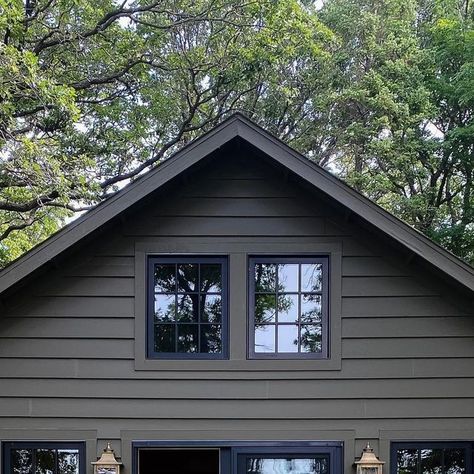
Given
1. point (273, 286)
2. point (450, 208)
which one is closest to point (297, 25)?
point (450, 208)

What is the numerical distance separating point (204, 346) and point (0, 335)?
1756 mm

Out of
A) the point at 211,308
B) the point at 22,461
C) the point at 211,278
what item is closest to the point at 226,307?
the point at 211,308

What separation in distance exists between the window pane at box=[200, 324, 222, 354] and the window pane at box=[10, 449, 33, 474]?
1.74 meters

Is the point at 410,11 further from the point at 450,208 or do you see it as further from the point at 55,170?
the point at 55,170

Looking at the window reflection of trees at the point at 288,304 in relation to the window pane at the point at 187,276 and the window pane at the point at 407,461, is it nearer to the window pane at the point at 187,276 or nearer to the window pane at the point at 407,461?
the window pane at the point at 187,276

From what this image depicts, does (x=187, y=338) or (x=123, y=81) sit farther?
(x=123, y=81)

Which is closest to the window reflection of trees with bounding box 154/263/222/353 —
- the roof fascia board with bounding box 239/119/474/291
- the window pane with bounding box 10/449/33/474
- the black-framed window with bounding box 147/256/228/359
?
the black-framed window with bounding box 147/256/228/359

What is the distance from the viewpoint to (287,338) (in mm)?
4648

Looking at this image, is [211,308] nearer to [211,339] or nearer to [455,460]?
[211,339]

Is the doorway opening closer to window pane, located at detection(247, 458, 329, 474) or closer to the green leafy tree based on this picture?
window pane, located at detection(247, 458, 329, 474)

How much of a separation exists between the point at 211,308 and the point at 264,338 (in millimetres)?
531

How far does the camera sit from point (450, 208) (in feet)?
38.8

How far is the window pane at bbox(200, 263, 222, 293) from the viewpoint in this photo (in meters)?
4.68

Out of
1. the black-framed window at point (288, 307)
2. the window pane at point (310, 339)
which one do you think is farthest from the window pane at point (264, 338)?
the window pane at point (310, 339)
